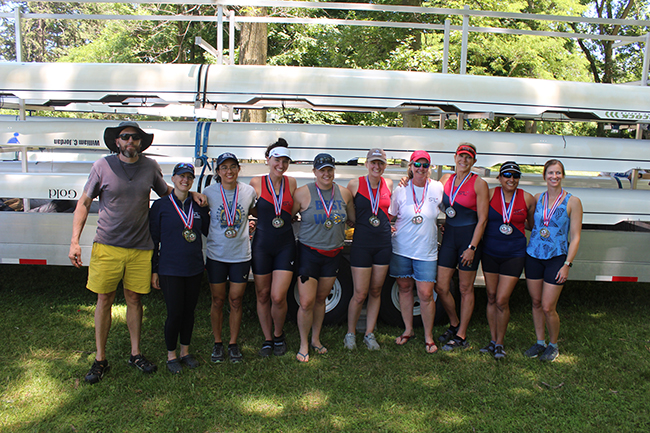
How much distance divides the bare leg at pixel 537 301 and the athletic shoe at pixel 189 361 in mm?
2985

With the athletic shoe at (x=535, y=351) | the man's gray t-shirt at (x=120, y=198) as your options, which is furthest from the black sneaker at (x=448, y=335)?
the man's gray t-shirt at (x=120, y=198)

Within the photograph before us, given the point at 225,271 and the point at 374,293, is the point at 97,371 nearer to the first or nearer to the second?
the point at 225,271

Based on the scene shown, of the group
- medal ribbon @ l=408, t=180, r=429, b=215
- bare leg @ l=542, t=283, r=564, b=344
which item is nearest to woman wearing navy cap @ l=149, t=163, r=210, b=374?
medal ribbon @ l=408, t=180, r=429, b=215

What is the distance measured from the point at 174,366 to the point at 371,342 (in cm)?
177

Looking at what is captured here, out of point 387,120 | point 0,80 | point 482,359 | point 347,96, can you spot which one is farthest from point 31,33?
point 482,359

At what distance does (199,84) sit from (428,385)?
3.69m

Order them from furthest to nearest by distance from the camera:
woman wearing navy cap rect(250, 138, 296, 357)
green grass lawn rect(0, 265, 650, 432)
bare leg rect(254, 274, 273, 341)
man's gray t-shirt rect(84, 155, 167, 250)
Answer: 1. bare leg rect(254, 274, 273, 341)
2. woman wearing navy cap rect(250, 138, 296, 357)
3. man's gray t-shirt rect(84, 155, 167, 250)
4. green grass lawn rect(0, 265, 650, 432)

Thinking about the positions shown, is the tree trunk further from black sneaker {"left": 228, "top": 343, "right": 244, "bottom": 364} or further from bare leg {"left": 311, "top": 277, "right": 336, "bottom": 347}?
black sneaker {"left": 228, "top": 343, "right": 244, "bottom": 364}

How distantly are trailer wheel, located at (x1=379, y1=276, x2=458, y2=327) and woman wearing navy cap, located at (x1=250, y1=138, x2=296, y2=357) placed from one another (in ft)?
4.02

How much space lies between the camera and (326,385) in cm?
398

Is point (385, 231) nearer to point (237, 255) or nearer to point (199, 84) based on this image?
point (237, 255)

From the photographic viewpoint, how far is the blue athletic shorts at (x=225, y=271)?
4091 mm

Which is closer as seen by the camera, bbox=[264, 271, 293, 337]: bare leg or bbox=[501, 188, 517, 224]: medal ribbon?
bbox=[264, 271, 293, 337]: bare leg

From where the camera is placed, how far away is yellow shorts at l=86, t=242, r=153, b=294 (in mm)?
3818
